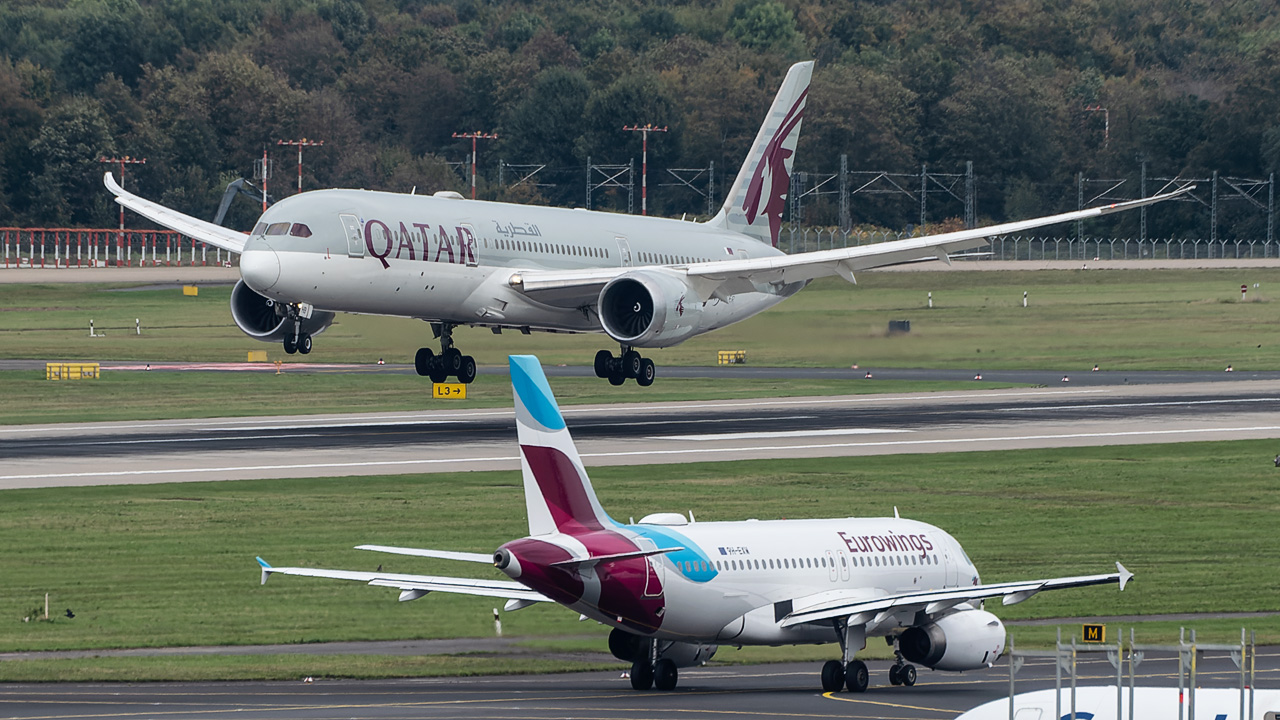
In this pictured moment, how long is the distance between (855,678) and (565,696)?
6.82 metres

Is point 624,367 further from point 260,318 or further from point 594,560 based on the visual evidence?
point 594,560

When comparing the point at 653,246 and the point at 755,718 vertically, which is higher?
the point at 653,246

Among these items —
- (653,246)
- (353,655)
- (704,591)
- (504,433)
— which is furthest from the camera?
(504,433)

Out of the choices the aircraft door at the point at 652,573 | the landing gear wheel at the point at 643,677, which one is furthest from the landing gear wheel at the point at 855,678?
the aircraft door at the point at 652,573

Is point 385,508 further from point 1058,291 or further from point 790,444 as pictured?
point 1058,291

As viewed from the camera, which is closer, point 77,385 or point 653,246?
point 653,246

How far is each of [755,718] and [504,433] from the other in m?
48.4

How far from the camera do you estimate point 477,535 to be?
63.3m

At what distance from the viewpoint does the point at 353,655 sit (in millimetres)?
49312

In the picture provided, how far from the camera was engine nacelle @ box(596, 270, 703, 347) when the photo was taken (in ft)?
231

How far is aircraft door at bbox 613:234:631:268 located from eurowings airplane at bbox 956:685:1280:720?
4854 cm

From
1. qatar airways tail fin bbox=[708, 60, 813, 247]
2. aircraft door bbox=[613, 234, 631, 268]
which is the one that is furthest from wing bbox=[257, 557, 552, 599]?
qatar airways tail fin bbox=[708, 60, 813, 247]

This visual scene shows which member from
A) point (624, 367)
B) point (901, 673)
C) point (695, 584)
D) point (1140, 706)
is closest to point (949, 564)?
point (901, 673)

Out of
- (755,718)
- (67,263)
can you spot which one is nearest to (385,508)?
(755,718)
